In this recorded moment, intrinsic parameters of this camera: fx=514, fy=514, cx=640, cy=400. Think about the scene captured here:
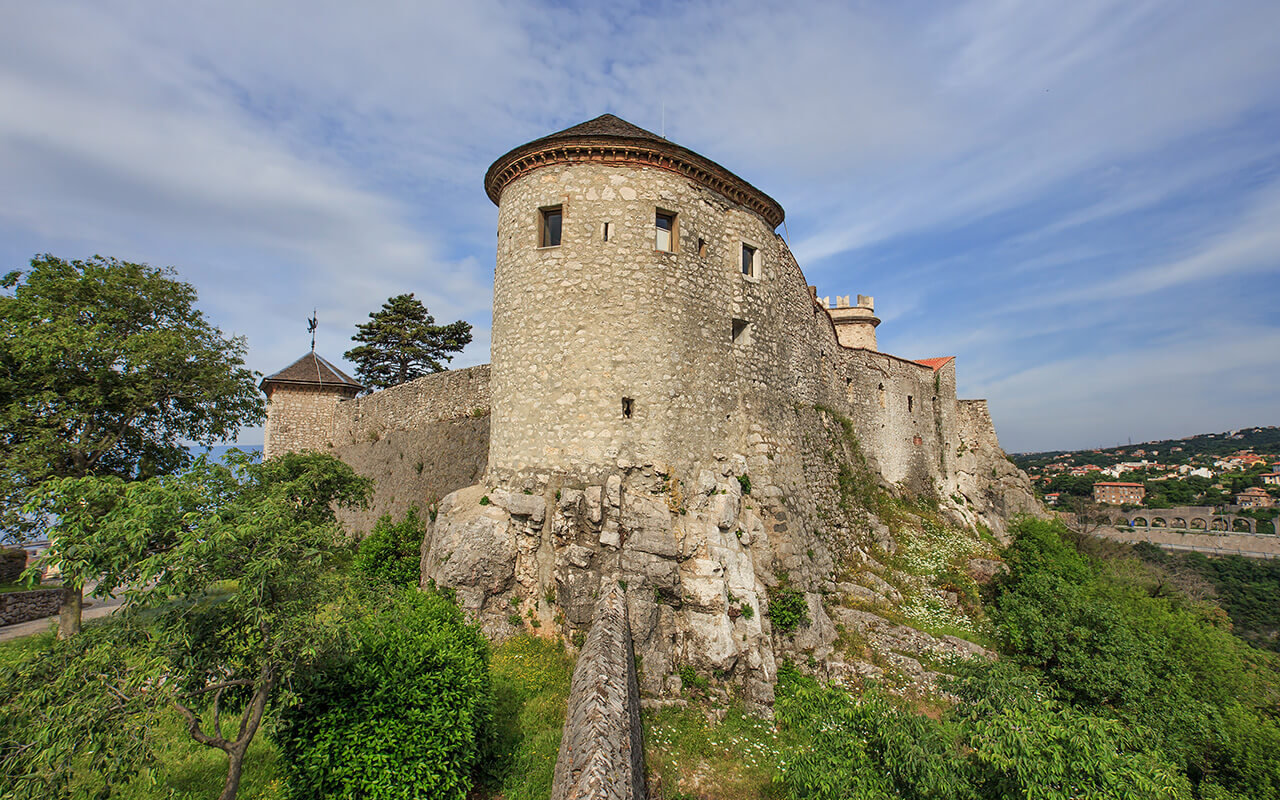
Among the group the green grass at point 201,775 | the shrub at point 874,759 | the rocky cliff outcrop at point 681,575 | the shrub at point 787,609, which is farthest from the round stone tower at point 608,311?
the green grass at point 201,775

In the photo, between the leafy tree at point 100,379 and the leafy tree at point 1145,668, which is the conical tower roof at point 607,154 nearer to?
the leafy tree at point 100,379

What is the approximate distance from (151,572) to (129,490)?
105cm

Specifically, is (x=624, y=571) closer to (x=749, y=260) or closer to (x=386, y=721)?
(x=386, y=721)

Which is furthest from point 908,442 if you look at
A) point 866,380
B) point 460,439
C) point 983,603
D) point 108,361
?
point 108,361

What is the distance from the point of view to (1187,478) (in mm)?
92250

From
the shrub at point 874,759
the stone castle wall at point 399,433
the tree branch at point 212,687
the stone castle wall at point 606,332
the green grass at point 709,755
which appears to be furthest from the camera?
the stone castle wall at point 399,433

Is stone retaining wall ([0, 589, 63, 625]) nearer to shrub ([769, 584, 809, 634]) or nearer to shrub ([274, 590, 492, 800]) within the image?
shrub ([274, 590, 492, 800])

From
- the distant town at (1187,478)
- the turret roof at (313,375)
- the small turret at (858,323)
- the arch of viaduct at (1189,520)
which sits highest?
the small turret at (858,323)

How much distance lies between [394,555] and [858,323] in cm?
2526

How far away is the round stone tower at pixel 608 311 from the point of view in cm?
1116

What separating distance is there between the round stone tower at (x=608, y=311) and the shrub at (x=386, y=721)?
4.61 metres

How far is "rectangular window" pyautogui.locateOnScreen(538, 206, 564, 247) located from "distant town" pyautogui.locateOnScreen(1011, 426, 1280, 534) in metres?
56.8

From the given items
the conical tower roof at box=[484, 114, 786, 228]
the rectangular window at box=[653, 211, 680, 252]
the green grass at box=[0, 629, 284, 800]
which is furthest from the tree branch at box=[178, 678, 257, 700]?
the conical tower roof at box=[484, 114, 786, 228]

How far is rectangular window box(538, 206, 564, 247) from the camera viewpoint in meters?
11.9
